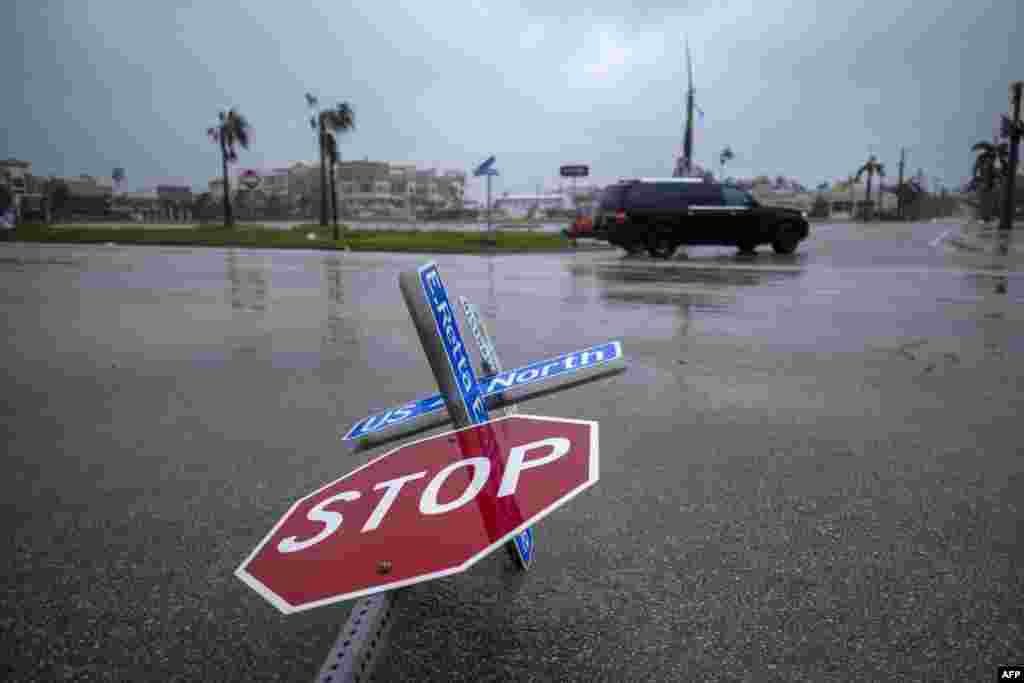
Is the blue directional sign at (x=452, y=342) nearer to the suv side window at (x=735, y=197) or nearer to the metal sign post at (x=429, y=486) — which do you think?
the metal sign post at (x=429, y=486)

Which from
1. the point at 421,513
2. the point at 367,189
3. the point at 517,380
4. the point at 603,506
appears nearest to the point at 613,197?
the point at 603,506

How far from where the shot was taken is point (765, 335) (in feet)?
22.7

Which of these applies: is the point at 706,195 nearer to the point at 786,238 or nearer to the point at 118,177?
the point at 786,238

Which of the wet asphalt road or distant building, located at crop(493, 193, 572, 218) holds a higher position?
distant building, located at crop(493, 193, 572, 218)

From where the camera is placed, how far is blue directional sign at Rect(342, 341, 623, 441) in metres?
1.97

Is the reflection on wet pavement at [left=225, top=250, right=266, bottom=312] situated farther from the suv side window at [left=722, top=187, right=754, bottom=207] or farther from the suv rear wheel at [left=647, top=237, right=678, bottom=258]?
the suv side window at [left=722, top=187, right=754, bottom=207]

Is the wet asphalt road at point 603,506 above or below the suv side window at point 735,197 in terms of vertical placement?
below

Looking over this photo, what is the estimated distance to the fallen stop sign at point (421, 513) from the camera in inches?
61.3

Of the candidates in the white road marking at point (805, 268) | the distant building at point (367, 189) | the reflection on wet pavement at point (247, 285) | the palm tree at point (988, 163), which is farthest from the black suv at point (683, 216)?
the distant building at point (367, 189)

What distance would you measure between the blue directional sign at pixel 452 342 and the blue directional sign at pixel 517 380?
6 cm

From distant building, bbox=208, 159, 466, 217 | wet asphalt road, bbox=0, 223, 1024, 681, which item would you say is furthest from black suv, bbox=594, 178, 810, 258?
distant building, bbox=208, 159, 466, 217

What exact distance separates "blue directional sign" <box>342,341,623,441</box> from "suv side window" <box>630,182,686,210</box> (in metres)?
17.1

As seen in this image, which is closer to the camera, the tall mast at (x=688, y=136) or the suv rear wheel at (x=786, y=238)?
the suv rear wheel at (x=786, y=238)

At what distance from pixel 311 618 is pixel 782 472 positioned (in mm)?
2238
